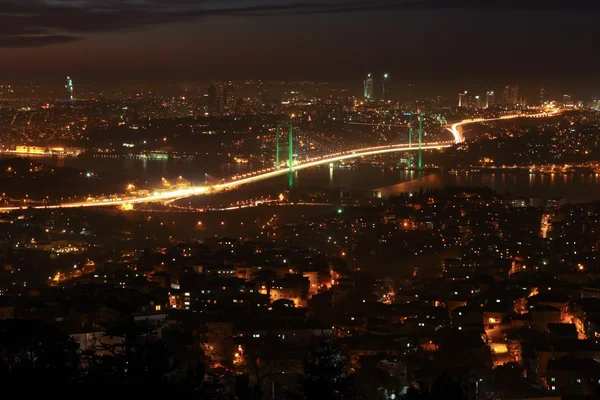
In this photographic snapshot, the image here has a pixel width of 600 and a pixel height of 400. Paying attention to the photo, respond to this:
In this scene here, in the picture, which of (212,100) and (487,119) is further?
(212,100)

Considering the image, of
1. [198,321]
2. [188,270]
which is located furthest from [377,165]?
[198,321]

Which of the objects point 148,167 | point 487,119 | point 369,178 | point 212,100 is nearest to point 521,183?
point 369,178

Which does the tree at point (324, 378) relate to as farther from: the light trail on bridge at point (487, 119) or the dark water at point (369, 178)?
the light trail on bridge at point (487, 119)

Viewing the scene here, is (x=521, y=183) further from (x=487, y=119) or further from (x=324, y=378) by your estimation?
(x=324, y=378)

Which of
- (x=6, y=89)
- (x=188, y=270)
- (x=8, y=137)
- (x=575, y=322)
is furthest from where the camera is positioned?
(x=6, y=89)

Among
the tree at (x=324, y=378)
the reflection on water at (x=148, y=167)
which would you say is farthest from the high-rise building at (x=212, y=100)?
the tree at (x=324, y=378)

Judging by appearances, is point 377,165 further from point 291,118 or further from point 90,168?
point 291,118

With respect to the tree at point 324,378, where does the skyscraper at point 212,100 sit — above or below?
above

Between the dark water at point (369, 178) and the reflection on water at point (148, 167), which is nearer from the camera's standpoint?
the dark water at point (369, 178)
